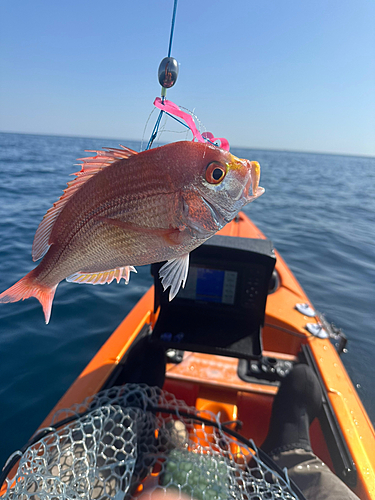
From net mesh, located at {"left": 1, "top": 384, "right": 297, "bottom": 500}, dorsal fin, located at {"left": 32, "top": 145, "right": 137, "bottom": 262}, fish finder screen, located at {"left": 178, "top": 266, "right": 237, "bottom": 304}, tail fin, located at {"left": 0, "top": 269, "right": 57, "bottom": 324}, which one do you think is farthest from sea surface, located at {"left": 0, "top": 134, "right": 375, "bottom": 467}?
net mesh, located at {"left": 1, "top": 384, "right": 297, "bottom": 500}

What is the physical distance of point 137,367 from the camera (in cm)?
311

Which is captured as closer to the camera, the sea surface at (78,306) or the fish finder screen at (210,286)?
the fish finder screen at (210,286)

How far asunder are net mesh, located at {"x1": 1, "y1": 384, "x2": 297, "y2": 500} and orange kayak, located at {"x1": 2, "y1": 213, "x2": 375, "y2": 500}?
57cm

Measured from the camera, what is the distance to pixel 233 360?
3887 millimetres

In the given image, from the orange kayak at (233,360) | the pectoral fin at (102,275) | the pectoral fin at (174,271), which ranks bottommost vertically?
the orange kayak at (233,360)

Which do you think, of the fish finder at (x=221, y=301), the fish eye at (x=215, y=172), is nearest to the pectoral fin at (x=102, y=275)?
the fish eye at (x=215, y=172)

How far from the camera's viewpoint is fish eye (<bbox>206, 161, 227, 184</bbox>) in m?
0.96

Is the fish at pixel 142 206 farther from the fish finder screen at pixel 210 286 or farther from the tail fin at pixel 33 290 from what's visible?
the fish finder screen at pixel 210 286

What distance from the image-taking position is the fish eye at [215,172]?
37.8 inches

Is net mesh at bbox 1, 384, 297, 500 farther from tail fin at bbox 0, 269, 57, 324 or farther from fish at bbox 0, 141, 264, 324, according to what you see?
fish at bbox 0, 141, 264, 324

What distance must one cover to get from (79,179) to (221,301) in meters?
2.35

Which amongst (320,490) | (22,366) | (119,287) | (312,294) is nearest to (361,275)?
(312,294)

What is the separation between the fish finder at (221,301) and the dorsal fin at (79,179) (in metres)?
1.71

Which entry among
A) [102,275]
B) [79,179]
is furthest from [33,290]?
[79,179]
